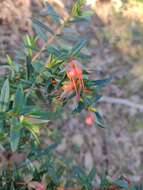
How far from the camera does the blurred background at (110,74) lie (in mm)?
3318

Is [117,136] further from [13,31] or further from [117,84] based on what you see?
[13,31]

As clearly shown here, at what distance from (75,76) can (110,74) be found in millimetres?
2590

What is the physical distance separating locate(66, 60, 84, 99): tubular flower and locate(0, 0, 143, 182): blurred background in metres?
1.54

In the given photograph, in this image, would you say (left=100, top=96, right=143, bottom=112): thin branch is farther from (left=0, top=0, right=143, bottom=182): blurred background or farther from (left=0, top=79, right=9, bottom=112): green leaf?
(left=0, top=79, right=9, bottom=112): green leaf

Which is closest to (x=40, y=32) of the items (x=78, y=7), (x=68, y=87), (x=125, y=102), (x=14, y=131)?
(x=78, y=7)

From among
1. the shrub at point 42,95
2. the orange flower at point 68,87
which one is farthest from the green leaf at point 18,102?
the orange flower at point 68,87

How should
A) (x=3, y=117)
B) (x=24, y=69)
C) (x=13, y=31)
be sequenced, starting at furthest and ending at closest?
(x=13, y=31) < (x=24, y=69) < (x=3, y=117)

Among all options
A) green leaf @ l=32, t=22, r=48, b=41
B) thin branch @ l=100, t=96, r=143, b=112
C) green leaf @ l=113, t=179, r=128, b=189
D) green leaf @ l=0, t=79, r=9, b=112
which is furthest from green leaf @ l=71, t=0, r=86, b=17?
thin branch @ l=100, t=96, r=143, b=112

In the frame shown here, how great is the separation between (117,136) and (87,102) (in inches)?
87.4

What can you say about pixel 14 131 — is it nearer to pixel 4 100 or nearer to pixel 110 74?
pixel 4 100

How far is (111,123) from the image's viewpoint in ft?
11.9

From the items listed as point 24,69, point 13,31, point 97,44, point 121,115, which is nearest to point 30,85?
point 24,69

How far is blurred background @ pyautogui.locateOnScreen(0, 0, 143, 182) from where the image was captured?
332 centimetres

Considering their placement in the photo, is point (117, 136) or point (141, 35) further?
point (141, 35)
